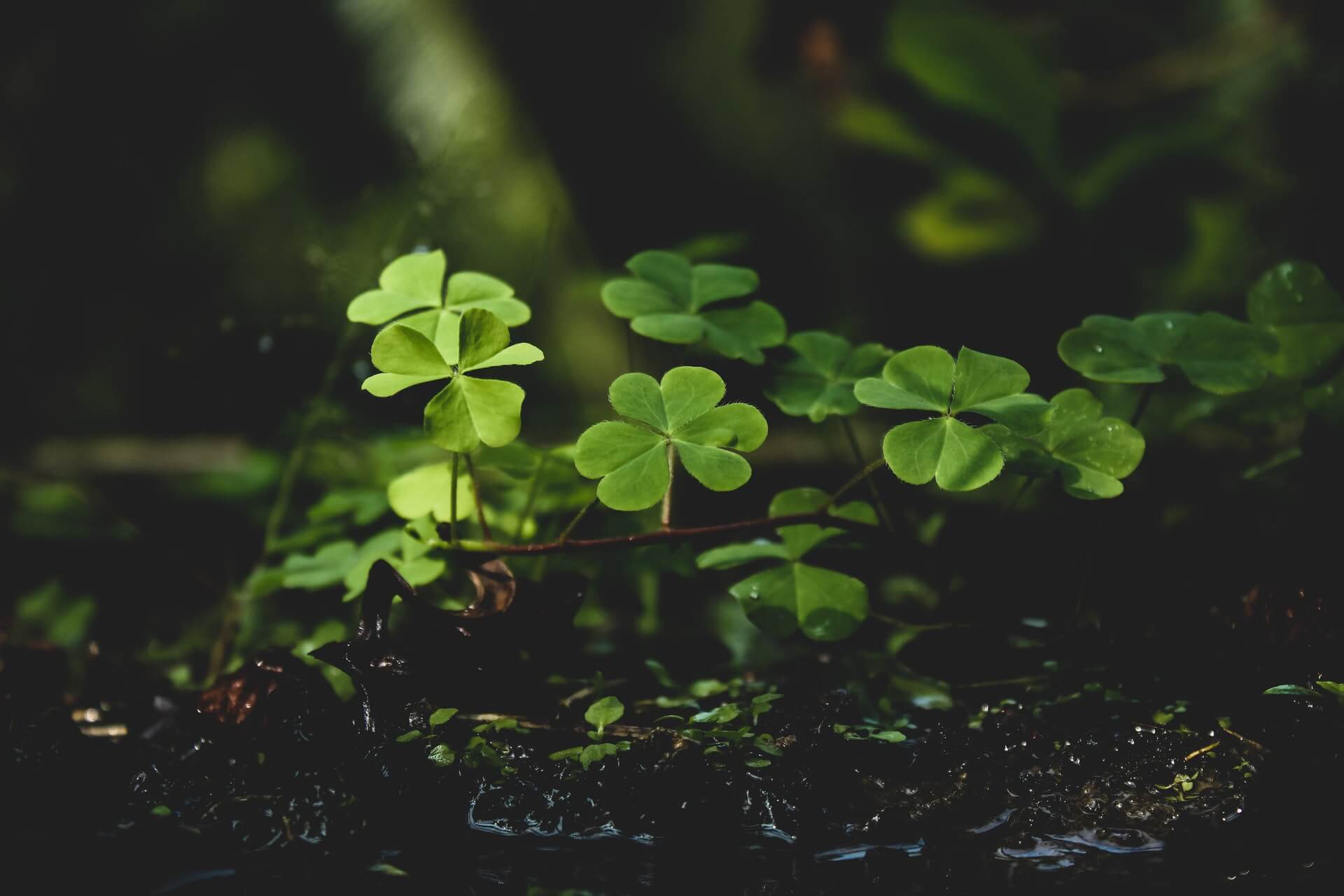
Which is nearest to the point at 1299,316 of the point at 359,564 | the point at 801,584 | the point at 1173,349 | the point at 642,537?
the point at 1173,349

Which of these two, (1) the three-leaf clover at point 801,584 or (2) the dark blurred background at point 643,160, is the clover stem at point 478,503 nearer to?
(1) the three-leaf clover at point 801,584

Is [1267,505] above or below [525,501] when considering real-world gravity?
below

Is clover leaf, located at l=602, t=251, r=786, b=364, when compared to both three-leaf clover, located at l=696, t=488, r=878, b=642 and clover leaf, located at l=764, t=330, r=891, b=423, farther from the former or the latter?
three-leaf clover, located at l=696, t=488, r=878, b=642

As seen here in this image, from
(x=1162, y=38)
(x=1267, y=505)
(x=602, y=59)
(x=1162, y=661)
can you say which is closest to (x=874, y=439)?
(x=1267, y=505)

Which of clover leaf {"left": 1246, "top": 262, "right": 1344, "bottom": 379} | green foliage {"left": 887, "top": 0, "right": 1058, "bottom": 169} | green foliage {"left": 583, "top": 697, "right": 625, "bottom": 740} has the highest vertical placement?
green foliage {"left": 887, "top": 0, "right": 1058, "bottom": 169}

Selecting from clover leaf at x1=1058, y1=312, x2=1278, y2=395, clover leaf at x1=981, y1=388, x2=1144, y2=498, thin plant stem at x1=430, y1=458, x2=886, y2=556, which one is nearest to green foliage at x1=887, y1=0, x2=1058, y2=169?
clover leaf at x1=1058, y1=312, x2=1278, y2=395

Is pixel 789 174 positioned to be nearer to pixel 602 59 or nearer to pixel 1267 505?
pixel 602 59
